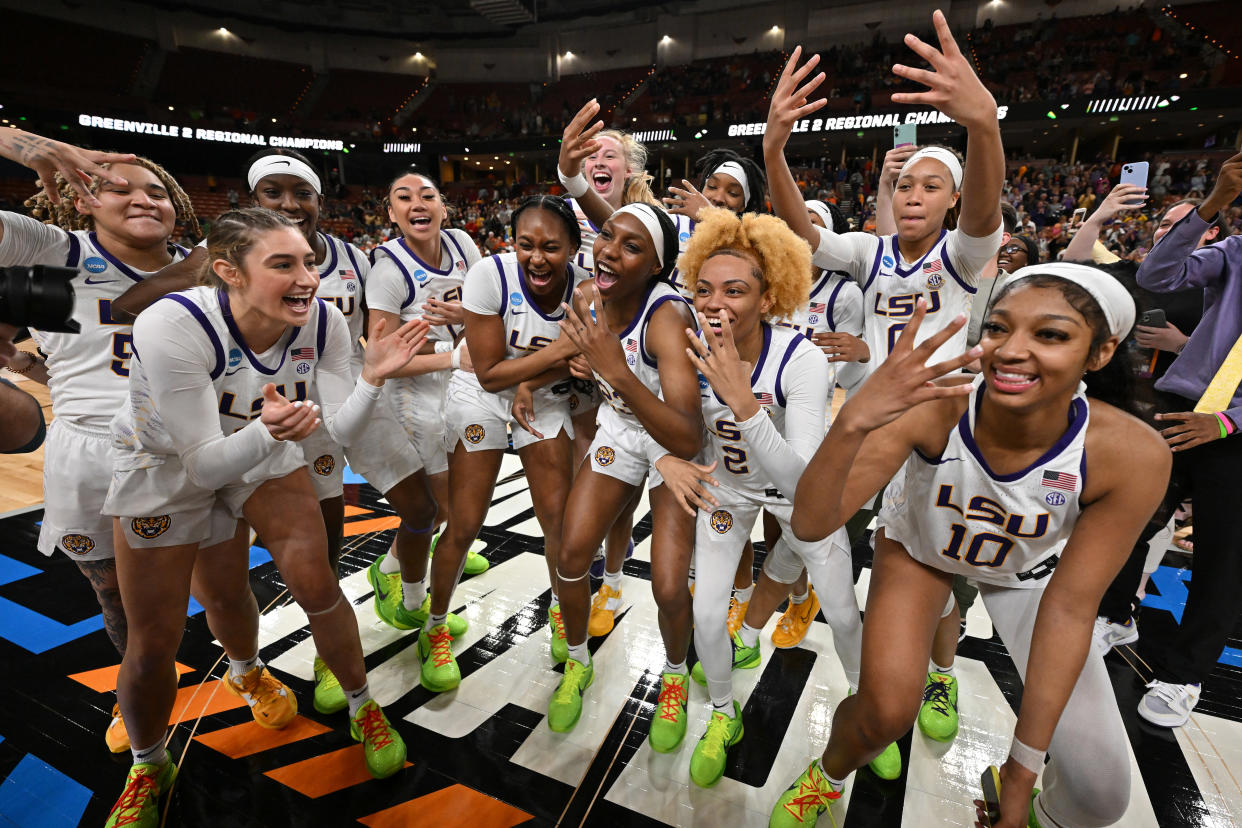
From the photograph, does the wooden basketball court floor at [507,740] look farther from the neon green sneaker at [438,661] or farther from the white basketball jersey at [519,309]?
the white basketball jersey at [519,309]

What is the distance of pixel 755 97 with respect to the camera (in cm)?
2530

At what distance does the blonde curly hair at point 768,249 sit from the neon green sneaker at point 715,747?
173 cm

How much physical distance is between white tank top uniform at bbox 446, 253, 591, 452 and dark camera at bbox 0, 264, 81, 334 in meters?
1.55

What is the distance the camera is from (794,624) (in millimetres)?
3363

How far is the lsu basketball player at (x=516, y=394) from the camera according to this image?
2.89 m

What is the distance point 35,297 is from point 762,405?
7.53 ft

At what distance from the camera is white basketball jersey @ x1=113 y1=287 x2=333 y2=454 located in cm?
211

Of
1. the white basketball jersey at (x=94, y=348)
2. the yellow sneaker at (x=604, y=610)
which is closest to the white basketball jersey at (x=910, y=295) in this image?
the yellow sneaker at (x=604, y=610)

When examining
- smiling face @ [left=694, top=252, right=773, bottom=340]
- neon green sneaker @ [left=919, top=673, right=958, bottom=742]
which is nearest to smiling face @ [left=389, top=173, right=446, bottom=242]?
smiling face @ [left=694, top=252, right=773, bottom=340]

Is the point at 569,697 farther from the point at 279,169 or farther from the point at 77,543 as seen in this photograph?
the point at 279,169

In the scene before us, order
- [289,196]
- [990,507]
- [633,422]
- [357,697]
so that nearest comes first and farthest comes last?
[990,507]
[357,697]
[633,422]
[289,196]

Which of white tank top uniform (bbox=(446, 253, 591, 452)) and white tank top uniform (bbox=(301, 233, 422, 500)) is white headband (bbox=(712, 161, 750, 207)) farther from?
white tank top uniform (bbox=(301, 233, 422, 500))

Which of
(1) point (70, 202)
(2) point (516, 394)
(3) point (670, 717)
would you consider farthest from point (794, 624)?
(1) point (70, 202)

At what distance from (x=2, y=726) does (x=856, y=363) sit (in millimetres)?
4440
